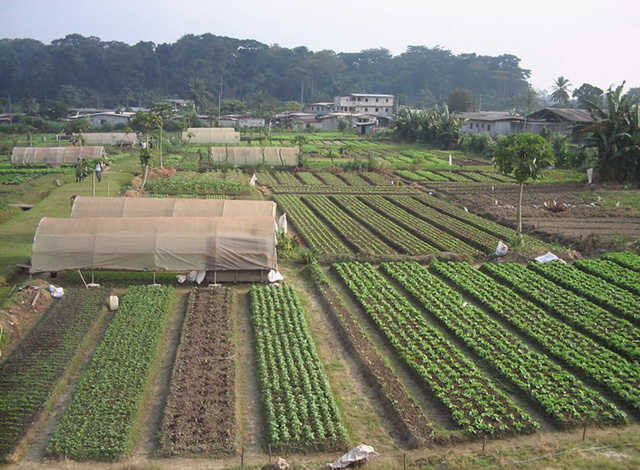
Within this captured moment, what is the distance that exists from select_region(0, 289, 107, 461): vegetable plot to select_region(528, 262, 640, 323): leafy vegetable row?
15697mm

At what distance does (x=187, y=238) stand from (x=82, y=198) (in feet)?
24.2

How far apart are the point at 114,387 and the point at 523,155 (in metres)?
19.8

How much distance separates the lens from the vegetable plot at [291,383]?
464 inches

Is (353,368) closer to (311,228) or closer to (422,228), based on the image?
(311,228)

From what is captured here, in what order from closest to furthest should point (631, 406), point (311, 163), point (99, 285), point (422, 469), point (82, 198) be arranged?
1. point (422, 469)
2. point (631, 406)
3. point (99, 285)
4. point (82, 198)
5. point (311, 163)

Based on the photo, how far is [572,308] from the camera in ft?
60.8

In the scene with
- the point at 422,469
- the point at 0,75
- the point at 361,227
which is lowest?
the point at 422,469

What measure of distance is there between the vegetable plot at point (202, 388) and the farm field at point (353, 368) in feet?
0.14

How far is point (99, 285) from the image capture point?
66.4ft

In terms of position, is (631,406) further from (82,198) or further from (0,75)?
(0,75)

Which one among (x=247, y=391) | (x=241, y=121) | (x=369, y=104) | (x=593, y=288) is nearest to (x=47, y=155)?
(x=247, y=391)

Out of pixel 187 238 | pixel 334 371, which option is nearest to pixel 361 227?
pixel 187 238

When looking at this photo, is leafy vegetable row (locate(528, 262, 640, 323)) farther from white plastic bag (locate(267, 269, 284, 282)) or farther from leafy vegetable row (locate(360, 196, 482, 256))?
white plastic bag (locate(267, 269, 284, 282))

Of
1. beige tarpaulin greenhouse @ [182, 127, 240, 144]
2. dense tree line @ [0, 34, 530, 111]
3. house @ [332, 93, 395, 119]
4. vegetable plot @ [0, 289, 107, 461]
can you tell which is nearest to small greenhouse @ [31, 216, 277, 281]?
vegetable plot @ [0, 289, 107, 461]
